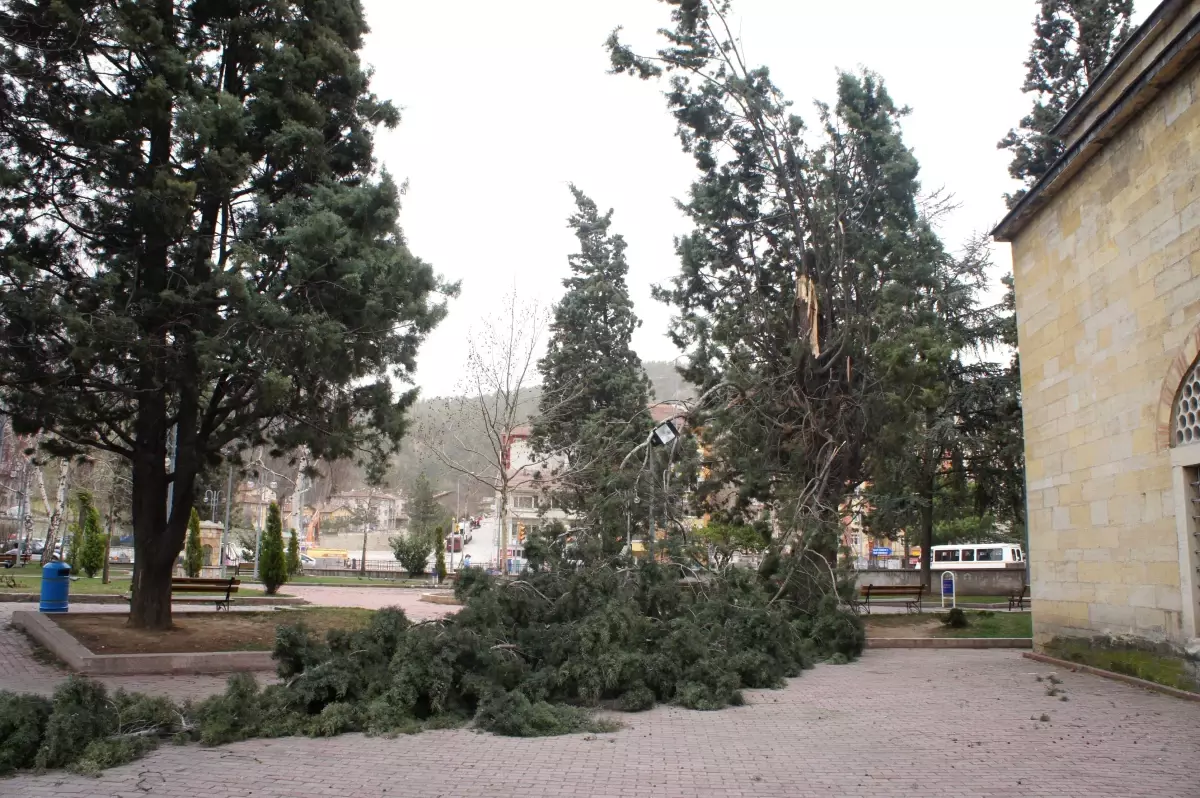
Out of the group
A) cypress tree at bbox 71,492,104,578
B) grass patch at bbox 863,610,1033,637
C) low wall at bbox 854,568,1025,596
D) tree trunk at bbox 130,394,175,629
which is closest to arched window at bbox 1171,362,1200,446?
grass patch at bbox 863,610,1033,637

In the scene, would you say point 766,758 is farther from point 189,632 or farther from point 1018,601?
point 1018,601

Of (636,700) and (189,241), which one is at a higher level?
(189,241)

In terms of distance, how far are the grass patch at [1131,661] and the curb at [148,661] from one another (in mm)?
10769

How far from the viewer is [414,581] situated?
40.6m

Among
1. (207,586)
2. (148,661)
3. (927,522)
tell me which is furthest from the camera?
(927,522)

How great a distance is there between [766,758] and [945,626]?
11893 millimetres

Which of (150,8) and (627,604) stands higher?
(150,8)

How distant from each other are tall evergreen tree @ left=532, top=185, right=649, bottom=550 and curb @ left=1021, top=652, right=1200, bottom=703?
16982mm

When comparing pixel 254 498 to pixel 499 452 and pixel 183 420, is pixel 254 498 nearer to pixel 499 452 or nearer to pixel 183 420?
pixel 499 452

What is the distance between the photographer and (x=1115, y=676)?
32.9 feet

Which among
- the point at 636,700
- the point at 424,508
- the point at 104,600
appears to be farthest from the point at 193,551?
the point at 424,508

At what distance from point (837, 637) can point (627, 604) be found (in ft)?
16.7

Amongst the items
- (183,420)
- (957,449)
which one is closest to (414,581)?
(957,449)

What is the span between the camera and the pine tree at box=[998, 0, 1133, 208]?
21.4 m
